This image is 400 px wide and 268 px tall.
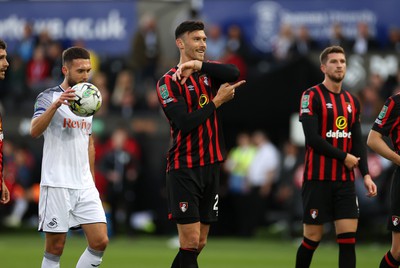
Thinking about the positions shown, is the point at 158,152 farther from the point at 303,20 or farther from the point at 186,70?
the point at 186,70

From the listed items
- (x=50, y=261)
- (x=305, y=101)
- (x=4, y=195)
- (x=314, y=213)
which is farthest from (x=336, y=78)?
(x=4, y=195)

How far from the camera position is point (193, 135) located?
853cm

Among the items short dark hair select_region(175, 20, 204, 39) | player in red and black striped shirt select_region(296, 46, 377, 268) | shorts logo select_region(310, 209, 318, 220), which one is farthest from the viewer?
shorts logo select_region(310, 209, 318, 220)

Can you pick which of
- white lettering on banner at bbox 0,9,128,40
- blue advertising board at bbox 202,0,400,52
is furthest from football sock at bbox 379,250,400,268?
white lettering on banner at bbox 0,9,128,40

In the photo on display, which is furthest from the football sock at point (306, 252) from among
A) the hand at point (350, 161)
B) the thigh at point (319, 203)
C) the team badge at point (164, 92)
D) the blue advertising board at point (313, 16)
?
the blue advertising board at point (313, 16)

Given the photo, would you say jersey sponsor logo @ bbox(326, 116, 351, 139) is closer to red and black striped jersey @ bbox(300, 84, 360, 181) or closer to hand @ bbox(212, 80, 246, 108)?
red and black striped jersey @ bbox(300, 84, 360, 181)

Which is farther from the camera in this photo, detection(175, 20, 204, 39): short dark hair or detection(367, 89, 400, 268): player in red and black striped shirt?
detection(367, 89, 400, 268): player in red and black striped shirt

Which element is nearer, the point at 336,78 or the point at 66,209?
the point at 66,209

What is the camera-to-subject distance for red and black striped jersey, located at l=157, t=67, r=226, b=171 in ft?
27.5

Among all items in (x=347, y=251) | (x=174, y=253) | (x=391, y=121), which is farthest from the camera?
(x=174, y=253)

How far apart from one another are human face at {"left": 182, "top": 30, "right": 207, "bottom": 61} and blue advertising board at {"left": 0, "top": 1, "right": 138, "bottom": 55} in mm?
12336

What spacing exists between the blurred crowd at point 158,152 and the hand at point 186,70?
8434mm

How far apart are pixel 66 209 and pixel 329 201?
8.89 ft

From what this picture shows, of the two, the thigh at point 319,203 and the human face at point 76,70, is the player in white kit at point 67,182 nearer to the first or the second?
the human face at point 76,70
